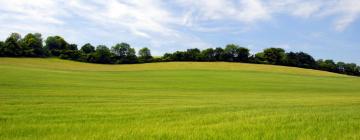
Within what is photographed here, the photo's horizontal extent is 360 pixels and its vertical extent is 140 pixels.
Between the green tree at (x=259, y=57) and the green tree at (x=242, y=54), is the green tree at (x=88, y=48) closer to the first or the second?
the green tree at (x=242, y=54)

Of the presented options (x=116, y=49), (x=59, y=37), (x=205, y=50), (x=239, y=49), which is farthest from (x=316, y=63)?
(x=59, y=37)

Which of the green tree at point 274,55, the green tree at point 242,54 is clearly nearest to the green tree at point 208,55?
the green tree at point 242,54

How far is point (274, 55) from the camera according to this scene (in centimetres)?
11256

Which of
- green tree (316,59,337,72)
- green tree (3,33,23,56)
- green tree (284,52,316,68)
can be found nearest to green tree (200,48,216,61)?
green tree (284,52,316,68)

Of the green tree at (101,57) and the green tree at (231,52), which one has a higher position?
the green tree at (231,52)

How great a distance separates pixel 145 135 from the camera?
7887 millimetres

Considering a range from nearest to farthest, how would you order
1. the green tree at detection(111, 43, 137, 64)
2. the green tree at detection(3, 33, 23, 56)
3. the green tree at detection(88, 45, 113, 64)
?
the green tree at detection(3, 33, 23, 56), the green tree at detection(88, 45, 113, 64), the green tree at detection(111, 43, 137, 64)

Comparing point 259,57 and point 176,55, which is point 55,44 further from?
point 259,57

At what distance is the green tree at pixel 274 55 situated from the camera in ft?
364

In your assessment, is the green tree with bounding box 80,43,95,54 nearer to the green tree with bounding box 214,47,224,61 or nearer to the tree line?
the tree line

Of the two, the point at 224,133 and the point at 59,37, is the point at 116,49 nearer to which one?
the point at 59,37

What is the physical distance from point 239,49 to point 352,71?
35.8 metres

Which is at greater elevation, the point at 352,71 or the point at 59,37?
the point at 59,37

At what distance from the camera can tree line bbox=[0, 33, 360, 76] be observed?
102188mm
